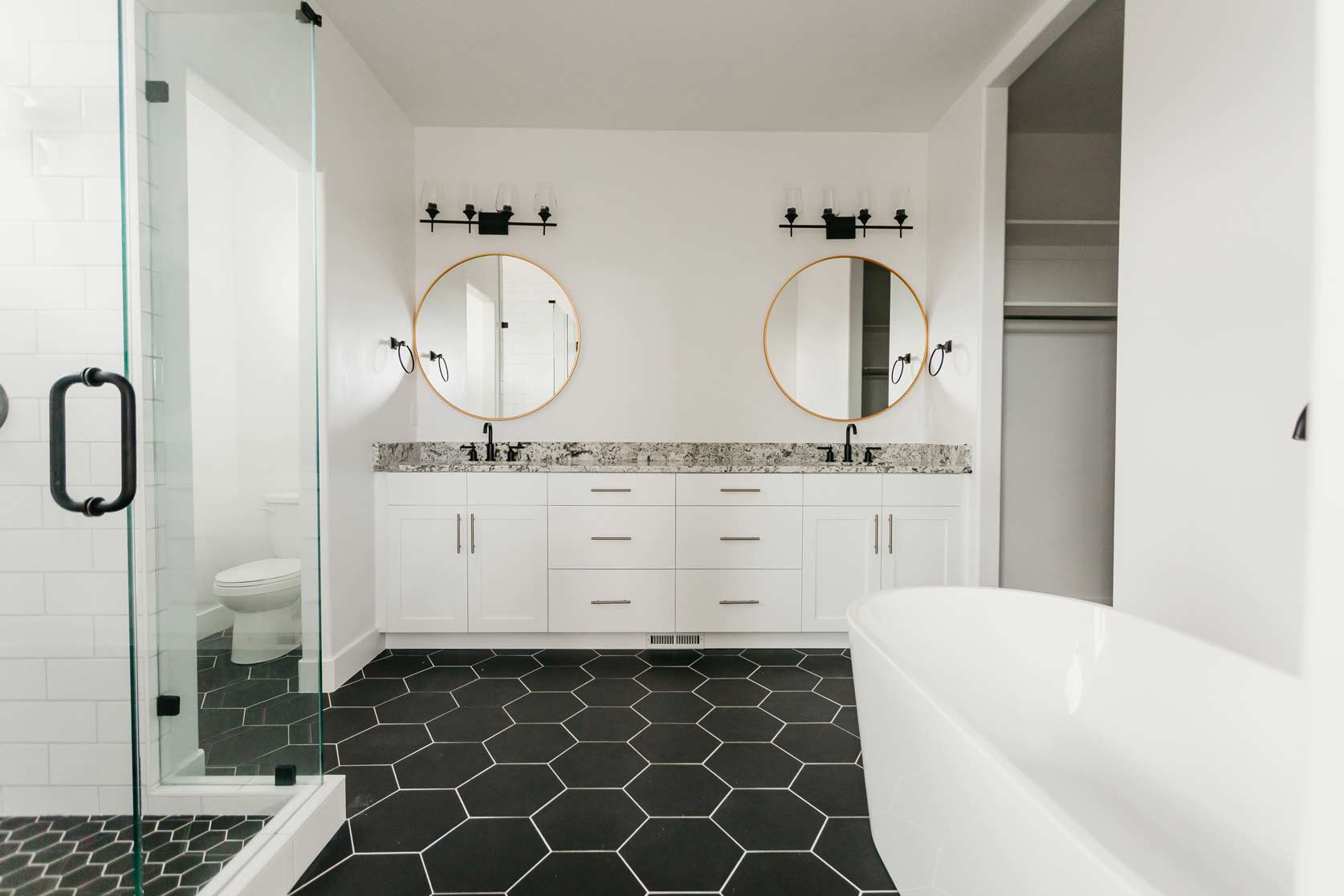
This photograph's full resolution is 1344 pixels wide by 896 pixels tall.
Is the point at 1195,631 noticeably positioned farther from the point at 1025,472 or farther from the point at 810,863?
the point at 1025,472

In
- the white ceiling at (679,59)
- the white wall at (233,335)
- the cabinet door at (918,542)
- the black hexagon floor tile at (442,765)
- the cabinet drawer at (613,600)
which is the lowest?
the black hexagon floor tile at (442,765)

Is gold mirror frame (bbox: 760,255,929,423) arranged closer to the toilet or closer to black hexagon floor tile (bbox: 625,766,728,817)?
black hexagon floor tile (bbox: 625,766,728,817)

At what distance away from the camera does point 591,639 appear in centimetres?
323

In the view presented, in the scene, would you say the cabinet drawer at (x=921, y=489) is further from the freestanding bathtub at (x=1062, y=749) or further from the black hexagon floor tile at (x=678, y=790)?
the black hexagon floor tile at (x=678, y=790)

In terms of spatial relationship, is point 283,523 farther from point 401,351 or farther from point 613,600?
point 401,351

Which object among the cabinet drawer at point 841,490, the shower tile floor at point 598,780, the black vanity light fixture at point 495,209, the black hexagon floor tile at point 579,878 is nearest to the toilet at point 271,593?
the shower tile floor at point 598,780

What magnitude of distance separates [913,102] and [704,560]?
8.06 feet

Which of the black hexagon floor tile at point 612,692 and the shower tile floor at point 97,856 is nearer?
the shower tile floor at point 97,856

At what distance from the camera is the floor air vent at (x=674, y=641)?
3.22 metres

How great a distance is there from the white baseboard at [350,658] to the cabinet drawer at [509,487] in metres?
0.78

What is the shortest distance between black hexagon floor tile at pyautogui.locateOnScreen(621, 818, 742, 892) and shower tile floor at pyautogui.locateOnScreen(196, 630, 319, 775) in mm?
862

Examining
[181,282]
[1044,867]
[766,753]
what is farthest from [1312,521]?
[766,753]

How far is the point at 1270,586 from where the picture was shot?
156 cm

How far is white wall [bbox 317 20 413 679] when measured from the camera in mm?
2641
